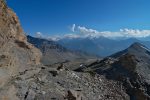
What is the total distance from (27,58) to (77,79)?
848 cm

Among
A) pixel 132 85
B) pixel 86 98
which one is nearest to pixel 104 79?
pixel 132 85

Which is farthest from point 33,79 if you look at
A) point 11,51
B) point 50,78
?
point 11,51

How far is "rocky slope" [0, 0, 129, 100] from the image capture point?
31.2m

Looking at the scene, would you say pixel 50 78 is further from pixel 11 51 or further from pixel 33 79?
pixel 11 51

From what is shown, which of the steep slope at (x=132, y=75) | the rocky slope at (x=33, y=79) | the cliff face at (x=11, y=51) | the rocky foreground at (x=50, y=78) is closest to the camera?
the rocky slope at (x=33, y=79)

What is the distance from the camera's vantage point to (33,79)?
3478cm

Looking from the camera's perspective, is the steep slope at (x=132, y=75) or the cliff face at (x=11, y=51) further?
the steep slope at (x=132, y=75)

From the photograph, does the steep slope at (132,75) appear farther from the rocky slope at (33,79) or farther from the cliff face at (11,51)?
the cliff face at (11,51)

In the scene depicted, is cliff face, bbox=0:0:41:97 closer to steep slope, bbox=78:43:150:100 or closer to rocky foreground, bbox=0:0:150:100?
rocky foreground, bbox=0:0:150:100

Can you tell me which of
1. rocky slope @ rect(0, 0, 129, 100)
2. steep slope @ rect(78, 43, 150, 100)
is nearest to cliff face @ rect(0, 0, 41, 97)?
rocky slope @ rect(0, 0, 129, 100)

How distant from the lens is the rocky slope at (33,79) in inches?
1229

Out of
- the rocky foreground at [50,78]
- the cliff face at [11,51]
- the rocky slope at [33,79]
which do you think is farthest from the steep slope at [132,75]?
the cliff face at [11,51]

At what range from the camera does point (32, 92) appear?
31.5 m

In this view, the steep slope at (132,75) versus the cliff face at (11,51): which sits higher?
the cliff face at (11,51)
